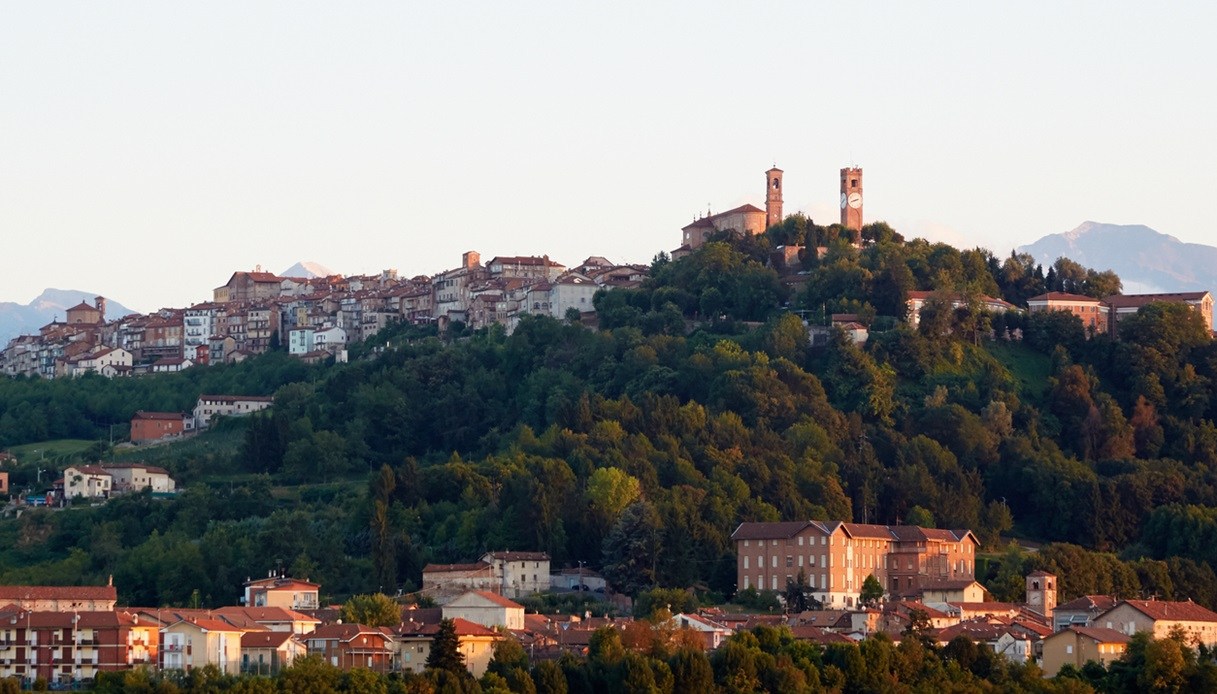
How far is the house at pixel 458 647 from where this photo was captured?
6069 centimetres

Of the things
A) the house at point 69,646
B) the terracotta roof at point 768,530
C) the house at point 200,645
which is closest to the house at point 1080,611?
the terracotta roof at point 768,530

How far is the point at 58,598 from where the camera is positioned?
65.9 m

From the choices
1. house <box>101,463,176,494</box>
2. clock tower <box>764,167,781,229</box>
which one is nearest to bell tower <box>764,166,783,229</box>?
clock tower <box>764,167,781,229</box>

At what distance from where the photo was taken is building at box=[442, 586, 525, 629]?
65.6 metres

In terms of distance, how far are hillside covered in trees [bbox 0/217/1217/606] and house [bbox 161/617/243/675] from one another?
1387cm

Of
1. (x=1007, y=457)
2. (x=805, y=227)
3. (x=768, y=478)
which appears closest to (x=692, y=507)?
(x=768, y=478)

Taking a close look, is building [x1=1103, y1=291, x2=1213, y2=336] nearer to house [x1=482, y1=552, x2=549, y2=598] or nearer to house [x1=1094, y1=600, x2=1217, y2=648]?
house [x1=1094, y1=600, x2=1217, y2=648]

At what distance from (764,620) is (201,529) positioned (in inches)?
956

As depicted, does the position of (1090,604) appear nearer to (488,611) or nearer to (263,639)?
(488,611)

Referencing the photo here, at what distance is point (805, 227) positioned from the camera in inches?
4200

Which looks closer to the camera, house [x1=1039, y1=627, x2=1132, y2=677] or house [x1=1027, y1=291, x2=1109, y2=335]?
house [x1=1039, y1=627, x2=1132, y2=677]

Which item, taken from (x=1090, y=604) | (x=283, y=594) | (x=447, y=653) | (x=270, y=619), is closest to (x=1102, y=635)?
(x=1090, y=604)

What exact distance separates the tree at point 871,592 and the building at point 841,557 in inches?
48.3

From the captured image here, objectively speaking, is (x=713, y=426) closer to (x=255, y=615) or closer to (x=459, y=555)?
(x=459, y=555)
